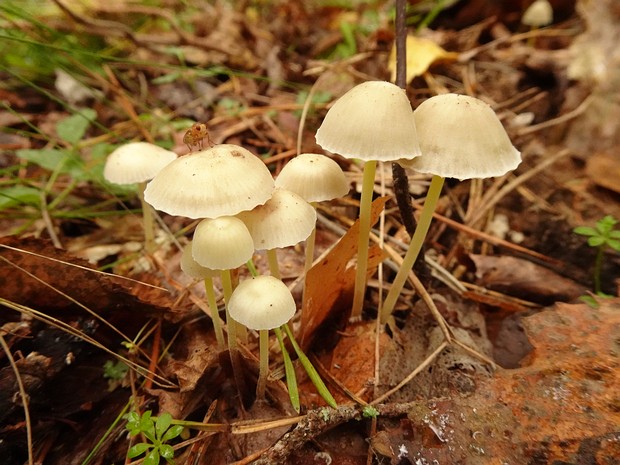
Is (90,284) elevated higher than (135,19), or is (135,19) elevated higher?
(135,19)

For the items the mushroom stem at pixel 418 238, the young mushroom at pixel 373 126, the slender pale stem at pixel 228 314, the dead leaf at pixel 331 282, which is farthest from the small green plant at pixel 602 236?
the slender pale stem at pixel 228 314

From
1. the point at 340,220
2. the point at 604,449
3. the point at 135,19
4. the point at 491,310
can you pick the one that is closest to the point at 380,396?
the point at 604,449

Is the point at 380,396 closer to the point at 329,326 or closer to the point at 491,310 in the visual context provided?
the point at 329,326

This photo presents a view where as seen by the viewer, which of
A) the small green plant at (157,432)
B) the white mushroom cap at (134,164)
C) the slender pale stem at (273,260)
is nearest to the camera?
the small green plant at (157,432)

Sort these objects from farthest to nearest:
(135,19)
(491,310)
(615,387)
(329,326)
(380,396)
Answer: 1. (135,19)
2. (491,310)
3. (329,326)
4. (380,396)
5. (615,387)

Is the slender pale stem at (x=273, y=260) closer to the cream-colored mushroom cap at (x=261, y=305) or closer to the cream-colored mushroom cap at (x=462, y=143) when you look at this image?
the cream-colored mushroom cap at (x=261, y=305)
